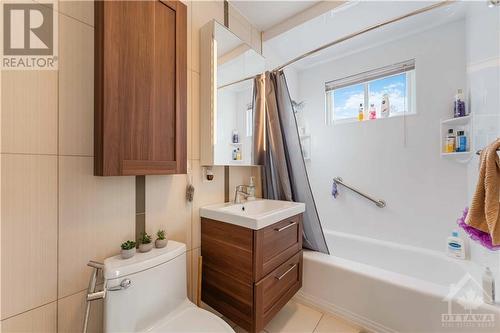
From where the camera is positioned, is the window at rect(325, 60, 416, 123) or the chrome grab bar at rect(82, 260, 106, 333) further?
the window at rect(325, 60, 416, 123)

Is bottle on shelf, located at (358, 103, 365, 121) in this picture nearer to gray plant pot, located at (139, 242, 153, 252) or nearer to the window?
the window

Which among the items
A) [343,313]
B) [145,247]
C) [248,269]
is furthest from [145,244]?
[343,313]

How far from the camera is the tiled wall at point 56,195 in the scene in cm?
76

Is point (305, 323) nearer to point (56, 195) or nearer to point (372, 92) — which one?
point (56, 195)

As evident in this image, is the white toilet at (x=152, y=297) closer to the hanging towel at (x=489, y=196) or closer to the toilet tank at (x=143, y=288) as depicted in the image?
the toilet tank at (x=143, y=288)

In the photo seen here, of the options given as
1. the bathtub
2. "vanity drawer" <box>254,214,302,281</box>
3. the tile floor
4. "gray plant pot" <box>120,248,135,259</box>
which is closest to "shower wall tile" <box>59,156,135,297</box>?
"gray plant pot" <box>120,248,135,259</box>

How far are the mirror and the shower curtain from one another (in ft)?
0.33

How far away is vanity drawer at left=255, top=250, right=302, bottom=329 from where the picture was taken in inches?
45.1

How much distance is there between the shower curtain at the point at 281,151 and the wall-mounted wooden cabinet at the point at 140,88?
2.65 feet

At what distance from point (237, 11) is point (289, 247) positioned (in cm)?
194

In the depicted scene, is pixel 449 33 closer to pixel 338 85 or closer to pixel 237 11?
pixel 338 85

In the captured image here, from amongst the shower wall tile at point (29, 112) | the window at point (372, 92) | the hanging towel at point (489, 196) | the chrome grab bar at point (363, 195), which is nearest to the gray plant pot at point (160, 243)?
the shower wall tile at point (29, 112)

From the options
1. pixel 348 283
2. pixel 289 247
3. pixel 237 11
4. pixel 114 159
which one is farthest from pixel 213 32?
pixel 348 283

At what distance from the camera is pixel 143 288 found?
0.92 m
